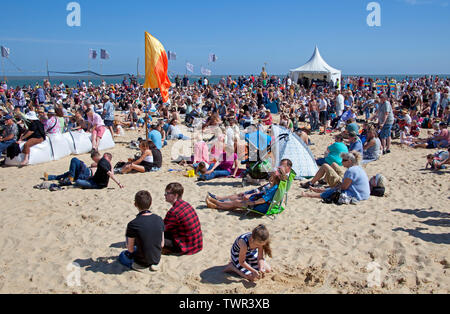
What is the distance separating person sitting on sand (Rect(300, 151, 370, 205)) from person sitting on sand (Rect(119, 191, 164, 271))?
3491 millimetres

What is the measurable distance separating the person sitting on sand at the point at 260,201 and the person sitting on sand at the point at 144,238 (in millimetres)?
1890

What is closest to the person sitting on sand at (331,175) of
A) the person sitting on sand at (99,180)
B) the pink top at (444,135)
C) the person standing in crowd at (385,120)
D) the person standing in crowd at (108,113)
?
the person standing in crowd at (385,120)

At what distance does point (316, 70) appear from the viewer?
26.9m

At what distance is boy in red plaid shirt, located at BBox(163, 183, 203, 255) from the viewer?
413 centimetres

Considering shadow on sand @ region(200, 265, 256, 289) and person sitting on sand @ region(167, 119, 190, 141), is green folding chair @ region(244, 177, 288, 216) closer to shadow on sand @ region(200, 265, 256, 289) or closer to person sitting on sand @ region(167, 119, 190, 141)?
shadow on sand @ region(200, 265, 256, 289)

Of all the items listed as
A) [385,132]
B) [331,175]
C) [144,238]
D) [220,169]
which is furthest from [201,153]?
[385,132]

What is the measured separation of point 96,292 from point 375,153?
768 cm

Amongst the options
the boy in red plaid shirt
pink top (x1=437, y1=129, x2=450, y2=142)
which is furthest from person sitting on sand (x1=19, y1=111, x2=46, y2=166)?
pink top (x1=437, y1=129, x2=450, y2=142)

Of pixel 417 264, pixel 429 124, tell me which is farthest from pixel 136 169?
pixel 429 124

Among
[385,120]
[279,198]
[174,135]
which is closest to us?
[279,198]

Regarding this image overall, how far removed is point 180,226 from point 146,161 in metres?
4.28

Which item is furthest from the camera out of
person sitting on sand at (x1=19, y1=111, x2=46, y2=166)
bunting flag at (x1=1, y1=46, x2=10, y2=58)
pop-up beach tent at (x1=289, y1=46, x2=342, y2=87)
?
pop-up beach tent at (x1=289, y1=46, x2=342, y2=87)

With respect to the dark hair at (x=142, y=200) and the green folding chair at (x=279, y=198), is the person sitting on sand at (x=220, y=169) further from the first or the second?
the dark hair at (x=142, y=200)

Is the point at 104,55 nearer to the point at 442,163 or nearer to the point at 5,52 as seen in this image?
the point at 5,52
